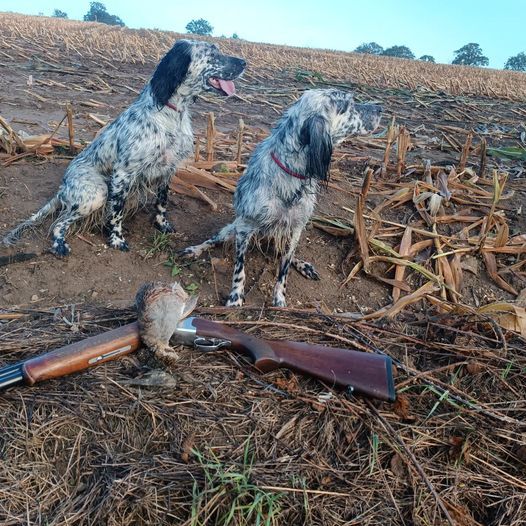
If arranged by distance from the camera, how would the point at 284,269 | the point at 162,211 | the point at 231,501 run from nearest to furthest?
the point at 231,501
the point at 284,269
the point at 162,211

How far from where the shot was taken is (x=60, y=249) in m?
4.81

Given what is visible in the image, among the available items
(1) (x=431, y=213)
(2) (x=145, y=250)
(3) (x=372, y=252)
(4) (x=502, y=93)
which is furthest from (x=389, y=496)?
(4) (x=502, y=93)

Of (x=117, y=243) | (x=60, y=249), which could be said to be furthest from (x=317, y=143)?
(x=60, y=249)

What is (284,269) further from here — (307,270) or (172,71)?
(172,71)

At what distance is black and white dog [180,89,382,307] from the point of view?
398 cm

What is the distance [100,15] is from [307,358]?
302 ft

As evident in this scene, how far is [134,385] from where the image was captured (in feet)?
7.29

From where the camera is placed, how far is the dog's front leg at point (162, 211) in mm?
5266

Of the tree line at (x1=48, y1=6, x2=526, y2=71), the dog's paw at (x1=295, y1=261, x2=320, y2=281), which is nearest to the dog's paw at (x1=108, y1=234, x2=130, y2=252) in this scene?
the dog's paw at (x1=295, y1=261, x2=320, y2=281)

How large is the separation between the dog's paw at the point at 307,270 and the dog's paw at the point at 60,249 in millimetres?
2242

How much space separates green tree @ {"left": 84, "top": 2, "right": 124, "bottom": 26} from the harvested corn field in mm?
85762

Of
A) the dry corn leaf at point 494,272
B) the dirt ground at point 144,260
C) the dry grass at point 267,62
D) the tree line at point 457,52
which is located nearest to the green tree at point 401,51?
the tree line at point 457,52

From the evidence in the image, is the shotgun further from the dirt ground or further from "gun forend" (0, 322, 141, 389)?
the dirt ground

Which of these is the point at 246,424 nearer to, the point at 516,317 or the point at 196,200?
the point at 516,317
